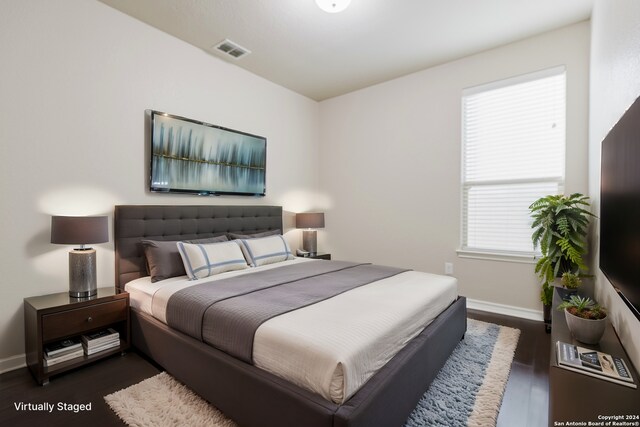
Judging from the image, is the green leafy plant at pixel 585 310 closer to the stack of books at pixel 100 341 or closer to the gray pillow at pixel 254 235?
the gray pillow at pixel 254 235

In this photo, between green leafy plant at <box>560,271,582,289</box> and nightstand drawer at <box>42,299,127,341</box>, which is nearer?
nightstand drawer at <box>42,299,127,341</box>

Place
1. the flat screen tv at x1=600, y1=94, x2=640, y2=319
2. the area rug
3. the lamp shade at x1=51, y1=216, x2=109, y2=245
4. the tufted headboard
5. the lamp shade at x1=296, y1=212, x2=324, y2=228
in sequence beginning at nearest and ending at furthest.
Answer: the flat screen tv at x1=600, y1=94, x2=640, y2=319
the area rug
the lamp shade at x1=51, y1=216, x2=109, y2=245
the tufted headboard
the lamp shade at x1=296, y1=212, x2=324, y2=228

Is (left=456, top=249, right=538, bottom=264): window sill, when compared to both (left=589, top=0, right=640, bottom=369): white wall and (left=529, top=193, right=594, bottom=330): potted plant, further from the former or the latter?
(left=589, top=0, right=640, bottom=369): white wall

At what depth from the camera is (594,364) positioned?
138cm

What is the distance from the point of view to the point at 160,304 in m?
2.26

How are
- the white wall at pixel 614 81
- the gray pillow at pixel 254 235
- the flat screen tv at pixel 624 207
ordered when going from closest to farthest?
the flat screen tv at pixel 624 207
the white wall at pixel 614 81
the gray pillow at pixel 254 235

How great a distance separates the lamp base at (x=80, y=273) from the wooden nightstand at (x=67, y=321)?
0.07 metres

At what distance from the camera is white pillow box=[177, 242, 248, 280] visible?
8.70 feet

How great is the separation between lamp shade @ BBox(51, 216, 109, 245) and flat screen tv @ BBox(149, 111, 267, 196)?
80cm

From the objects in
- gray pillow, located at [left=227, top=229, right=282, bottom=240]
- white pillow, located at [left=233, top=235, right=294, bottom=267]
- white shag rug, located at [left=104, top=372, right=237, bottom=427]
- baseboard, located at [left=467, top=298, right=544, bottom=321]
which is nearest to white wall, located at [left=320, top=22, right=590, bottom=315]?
baseboard, located at [left=467, top=298, right=544, bottom=321]

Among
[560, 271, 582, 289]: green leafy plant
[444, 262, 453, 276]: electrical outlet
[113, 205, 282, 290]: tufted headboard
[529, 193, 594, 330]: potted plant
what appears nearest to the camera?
[560, 271, 582, 289]: green leafy plant

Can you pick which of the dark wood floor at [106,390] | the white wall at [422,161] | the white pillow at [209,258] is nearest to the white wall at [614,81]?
the white wall at [422,161]

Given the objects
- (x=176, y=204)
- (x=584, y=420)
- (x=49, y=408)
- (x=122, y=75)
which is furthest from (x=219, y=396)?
(x=122, y=75)

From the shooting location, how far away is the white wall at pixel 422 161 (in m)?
3.05
